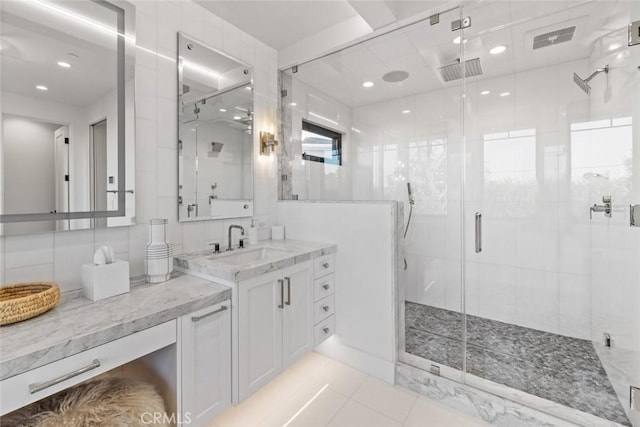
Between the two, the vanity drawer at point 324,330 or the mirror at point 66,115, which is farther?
the vanity drawer at point 324,330

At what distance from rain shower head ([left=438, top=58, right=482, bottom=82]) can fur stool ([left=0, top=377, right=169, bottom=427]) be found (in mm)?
2802

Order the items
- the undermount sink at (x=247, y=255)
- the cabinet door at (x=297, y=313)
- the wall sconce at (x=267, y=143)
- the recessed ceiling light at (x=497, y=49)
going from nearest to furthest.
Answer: the cabinet door at (x=297, y=313), the undermount sink at (x=247, y=255), the recessed ceiling light at (x=497, y=49), the wall sconce at (x=267, y=143)

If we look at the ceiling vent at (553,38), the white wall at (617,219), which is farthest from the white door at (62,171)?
the ceiling vent at (553,38)

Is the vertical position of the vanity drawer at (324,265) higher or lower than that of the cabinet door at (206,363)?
higher

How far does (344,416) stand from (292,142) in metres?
2.23

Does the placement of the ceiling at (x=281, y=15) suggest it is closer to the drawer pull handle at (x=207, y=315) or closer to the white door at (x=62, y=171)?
the white door at (x=62, y=171)

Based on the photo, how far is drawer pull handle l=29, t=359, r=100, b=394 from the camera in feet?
2.90

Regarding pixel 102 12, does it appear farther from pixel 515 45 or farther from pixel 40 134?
pixel 515 45

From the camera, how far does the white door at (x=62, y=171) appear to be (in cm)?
140

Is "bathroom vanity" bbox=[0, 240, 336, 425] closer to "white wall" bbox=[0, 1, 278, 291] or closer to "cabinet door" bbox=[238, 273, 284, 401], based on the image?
"cabinet door" bbox=[238, 273, 284, 401]

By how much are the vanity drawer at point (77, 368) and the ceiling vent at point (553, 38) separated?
3044mm

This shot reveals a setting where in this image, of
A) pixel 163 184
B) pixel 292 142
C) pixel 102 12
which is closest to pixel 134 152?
pixel 163 184

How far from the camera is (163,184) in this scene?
1821 millimetres

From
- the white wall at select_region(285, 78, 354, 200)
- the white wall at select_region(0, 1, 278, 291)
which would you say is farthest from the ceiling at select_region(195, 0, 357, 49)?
the white wall at select_region(285, 78, 354, 200)
